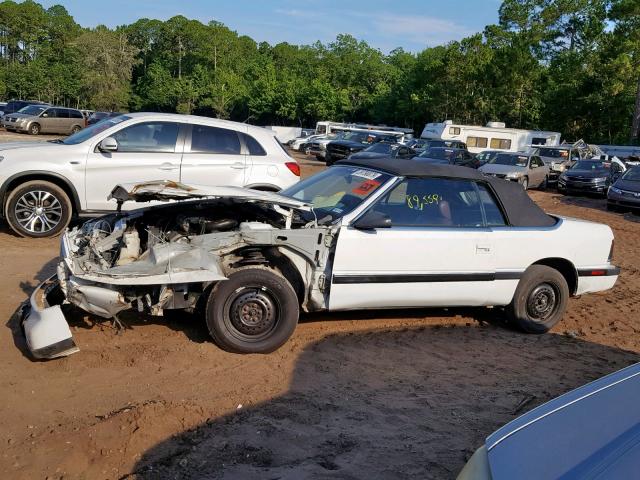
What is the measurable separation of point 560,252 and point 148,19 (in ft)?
381

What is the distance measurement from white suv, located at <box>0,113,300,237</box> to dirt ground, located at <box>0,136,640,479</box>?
194cm

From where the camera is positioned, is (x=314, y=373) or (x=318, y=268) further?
(x=318, y=268)

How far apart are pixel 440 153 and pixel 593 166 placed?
20.8ft

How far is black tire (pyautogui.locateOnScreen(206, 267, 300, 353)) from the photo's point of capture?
5199 millimetres

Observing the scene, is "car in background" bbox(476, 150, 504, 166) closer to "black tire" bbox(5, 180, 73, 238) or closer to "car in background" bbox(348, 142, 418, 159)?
"car in background" bbox(348, 142, 418, 159)

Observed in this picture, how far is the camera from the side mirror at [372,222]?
5598mm

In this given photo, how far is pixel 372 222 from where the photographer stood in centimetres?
561

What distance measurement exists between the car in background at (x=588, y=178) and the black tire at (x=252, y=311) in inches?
823

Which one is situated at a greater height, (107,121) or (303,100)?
(303,100)

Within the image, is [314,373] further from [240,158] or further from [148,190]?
[240,158]

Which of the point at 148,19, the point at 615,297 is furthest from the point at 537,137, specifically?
the point at 148,19

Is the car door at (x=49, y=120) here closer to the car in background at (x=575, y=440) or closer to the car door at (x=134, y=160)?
the car door at (x=134, y=160)

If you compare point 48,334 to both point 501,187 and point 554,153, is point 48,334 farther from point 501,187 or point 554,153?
point 554,153

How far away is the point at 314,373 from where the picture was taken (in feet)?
16.8
